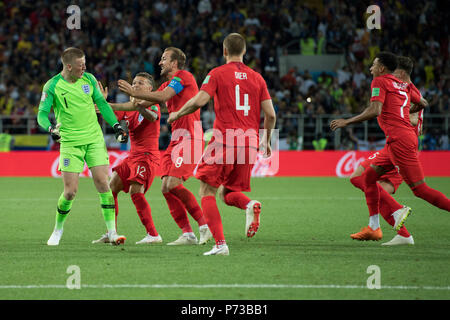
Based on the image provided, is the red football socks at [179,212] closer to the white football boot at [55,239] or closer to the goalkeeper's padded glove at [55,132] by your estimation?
the white football boot at [55,239]

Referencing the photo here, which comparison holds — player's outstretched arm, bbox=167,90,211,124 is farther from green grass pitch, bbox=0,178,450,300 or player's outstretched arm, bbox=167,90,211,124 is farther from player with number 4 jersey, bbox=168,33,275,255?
green grass pitch, bbox=0,178,450,300

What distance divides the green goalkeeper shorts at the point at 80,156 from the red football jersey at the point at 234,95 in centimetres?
159

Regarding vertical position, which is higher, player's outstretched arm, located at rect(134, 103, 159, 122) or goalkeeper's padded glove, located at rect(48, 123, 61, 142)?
player's outstretched arm, located at rect(134, 103, 159, 122)

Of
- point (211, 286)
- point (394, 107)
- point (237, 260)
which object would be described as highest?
point (394, 107)

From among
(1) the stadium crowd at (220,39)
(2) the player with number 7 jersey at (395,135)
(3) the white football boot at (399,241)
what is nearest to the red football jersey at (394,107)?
(2) the player with number 7 jersey at (395,135)

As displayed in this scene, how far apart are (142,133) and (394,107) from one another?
3053mm

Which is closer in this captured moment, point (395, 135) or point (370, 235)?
point (395, 135)

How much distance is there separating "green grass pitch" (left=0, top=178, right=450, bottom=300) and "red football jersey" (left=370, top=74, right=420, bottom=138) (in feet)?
4.46

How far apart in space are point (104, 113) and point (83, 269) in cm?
233

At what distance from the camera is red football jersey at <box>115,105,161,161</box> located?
29.0 feet

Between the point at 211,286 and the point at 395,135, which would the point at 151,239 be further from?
the point at 395,135

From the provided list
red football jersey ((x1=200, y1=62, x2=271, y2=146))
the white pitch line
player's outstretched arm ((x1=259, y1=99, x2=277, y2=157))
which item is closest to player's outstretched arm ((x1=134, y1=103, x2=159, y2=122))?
red football jersey ((x1=200, y1=62, x2=271, y2=146))

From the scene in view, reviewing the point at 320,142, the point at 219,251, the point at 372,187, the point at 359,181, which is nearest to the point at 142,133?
the point at 219,251

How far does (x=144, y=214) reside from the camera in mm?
8625
